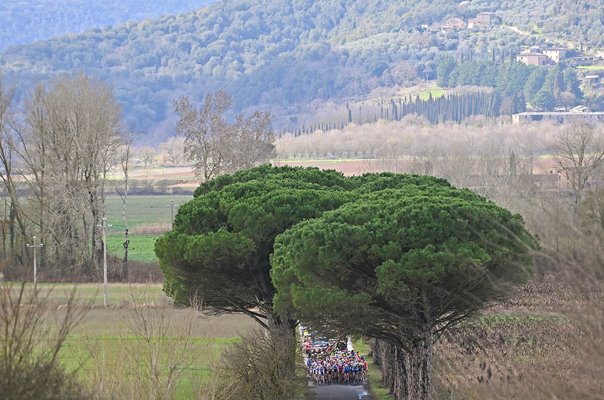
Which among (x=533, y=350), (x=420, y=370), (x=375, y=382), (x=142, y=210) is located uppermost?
(x=420, y=370)

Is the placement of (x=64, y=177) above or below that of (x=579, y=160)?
above

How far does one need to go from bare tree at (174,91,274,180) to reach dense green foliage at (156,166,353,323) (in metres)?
47.0

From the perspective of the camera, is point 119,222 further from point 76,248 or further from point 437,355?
point 437,355

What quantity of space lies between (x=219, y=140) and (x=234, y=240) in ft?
179

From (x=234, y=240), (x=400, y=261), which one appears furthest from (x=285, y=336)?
(x=400, y=261)

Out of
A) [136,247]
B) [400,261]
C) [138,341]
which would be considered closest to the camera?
[400,261]

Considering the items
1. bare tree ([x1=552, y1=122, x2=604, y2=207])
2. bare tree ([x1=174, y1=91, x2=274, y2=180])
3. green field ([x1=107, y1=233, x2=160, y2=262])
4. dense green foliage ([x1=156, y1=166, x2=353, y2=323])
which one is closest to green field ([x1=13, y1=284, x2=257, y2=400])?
dense green foliage ([x1=156, y1=166, x2=353, y2=323])

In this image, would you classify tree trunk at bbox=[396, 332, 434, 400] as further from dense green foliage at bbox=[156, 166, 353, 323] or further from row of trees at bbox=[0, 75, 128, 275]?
row of trees at bbox=[0, 75, 128, 275]

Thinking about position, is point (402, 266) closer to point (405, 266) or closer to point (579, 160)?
point (405, 266)

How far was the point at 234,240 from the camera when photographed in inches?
1407

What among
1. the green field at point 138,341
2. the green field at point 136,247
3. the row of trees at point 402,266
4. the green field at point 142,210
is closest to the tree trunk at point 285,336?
the row of trees at point 402,266

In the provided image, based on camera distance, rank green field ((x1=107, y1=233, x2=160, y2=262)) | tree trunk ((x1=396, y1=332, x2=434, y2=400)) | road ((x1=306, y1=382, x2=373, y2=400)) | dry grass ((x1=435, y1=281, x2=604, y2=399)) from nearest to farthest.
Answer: dry grass ((x1=435, y1=281, x2=604, y2=399)) → tree trunk ((x1=396, y1=332, x2=434, y2=400)) → road ((x1=306, y1=382, x2=373, y2=400)) → green field ((x1=107, y1=233, x2=160, y2=262))

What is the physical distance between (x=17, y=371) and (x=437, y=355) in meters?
Result: 24.1

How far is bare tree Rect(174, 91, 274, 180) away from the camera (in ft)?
290
